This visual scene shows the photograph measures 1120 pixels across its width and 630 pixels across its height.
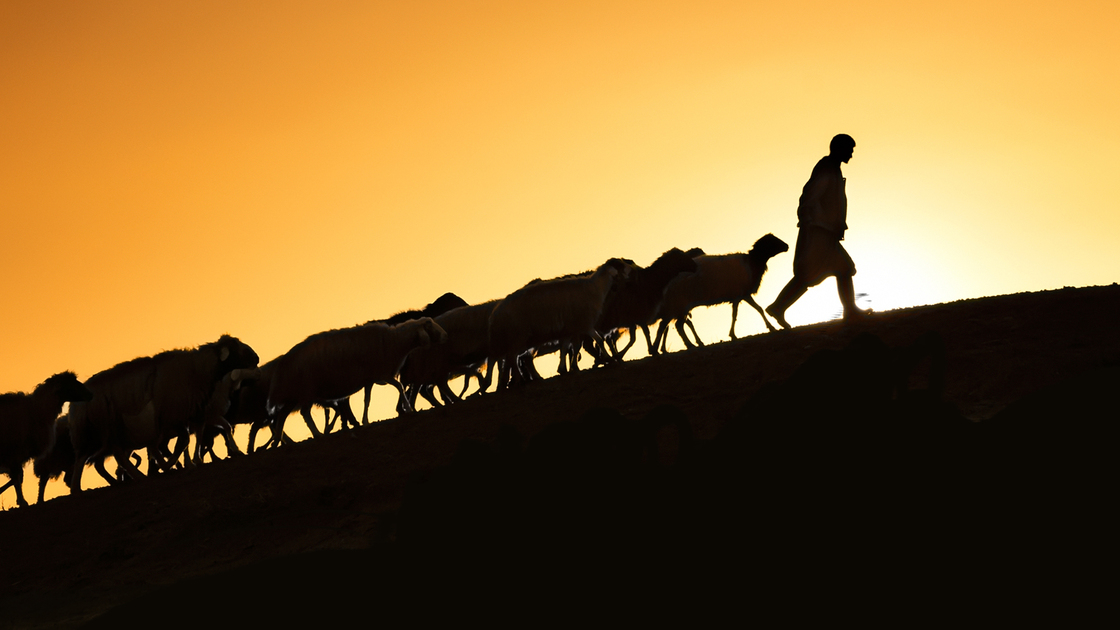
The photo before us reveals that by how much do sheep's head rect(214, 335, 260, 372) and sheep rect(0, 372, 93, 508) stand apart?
6.86ft

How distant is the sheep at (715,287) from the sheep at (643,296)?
44 centimetres

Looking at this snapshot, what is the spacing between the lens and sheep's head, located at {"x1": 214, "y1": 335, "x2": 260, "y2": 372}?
16359 millimetres

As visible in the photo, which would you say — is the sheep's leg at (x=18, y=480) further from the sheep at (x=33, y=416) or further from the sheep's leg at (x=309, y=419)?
the sheep's leg at (x=309, y=419)

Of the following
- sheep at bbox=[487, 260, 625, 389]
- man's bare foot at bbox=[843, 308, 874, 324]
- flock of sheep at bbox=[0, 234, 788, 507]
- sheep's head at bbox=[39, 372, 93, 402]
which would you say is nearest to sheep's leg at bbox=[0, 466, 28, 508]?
flock of sheep at bbox=[0, 234, 788, 507]

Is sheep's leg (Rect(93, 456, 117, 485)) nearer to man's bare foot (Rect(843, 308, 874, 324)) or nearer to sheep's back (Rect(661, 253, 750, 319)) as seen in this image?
sheep's back (Rect(661, 253, 750, 319))

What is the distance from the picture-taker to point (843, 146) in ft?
47.0

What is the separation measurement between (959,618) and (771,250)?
2065cm

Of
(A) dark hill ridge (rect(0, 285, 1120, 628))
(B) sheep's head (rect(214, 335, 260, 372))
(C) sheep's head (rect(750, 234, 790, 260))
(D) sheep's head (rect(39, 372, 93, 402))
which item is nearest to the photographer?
(A) dark hill ridge (rect(0, 285, 1120, 628))

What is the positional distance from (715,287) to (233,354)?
9349mm

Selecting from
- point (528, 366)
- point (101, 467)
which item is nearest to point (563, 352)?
point (528, 366)

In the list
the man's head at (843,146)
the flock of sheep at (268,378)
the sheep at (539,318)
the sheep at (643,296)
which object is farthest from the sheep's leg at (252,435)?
the man's head at (843,146)

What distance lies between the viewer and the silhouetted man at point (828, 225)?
1438 centimetres

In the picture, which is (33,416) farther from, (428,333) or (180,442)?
(428,333)

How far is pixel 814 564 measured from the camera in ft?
3.66
